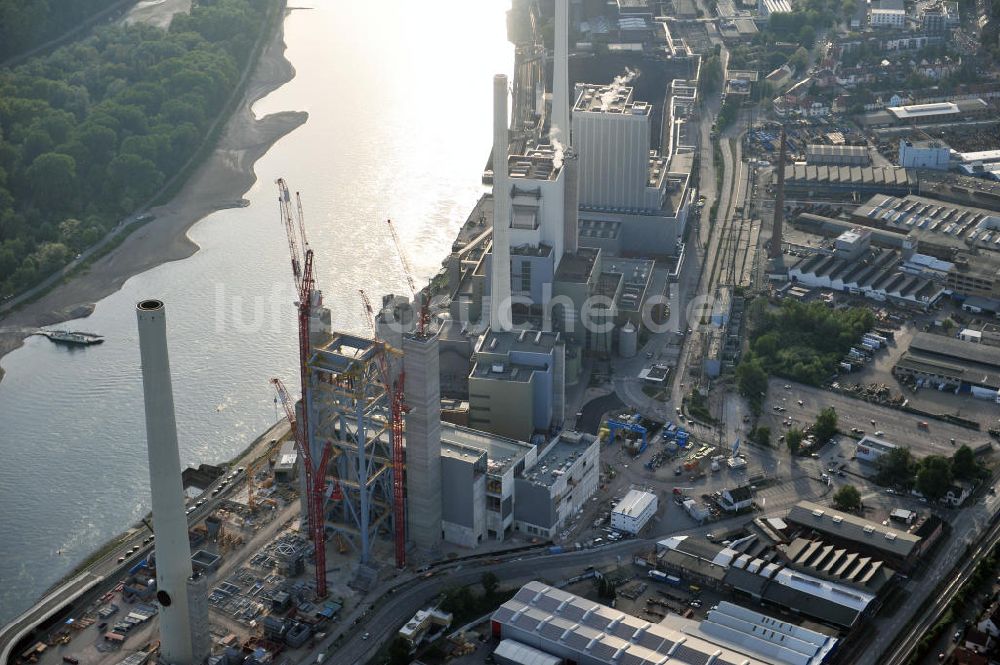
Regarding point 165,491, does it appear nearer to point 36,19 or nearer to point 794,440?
point 794,440

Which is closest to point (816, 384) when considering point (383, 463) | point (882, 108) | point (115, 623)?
point (383, 463)

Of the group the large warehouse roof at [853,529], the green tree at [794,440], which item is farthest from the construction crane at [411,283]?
the green tree at [794,440]

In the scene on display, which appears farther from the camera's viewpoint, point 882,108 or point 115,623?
point 882,108

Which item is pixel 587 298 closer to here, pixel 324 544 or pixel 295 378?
pixel 295 378

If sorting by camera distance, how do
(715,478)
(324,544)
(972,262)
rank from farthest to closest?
(972,262) → (715,478) → (324,544)

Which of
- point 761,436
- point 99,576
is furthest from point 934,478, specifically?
point 99,576

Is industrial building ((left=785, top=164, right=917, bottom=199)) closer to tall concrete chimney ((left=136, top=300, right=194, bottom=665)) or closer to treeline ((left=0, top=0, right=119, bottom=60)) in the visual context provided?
tall concrete chimney ((left=136, top=300, right=194, bottom=665))

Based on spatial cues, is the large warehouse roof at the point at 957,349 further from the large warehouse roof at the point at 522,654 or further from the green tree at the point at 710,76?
the green tree at the point at 710,76
